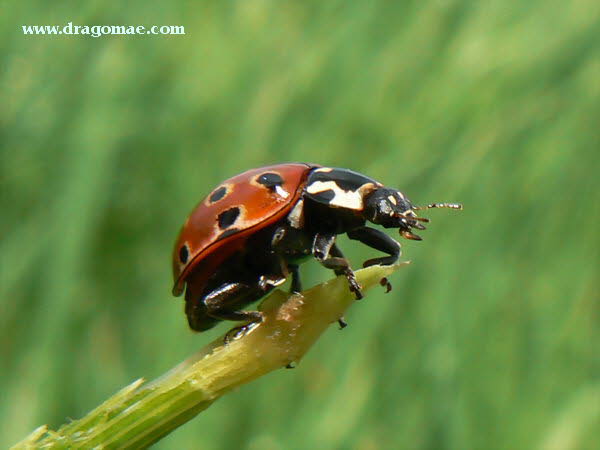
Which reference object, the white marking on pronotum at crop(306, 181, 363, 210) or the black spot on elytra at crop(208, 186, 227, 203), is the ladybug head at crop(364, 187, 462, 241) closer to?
the white marking on pronotum at crop(306, 181, 363, 210)

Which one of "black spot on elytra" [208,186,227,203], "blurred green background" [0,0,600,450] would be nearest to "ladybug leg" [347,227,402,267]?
"black spot on elytra" [208,186,227,203]

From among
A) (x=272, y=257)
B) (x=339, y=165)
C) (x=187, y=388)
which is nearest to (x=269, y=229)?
(x=272, y=257)

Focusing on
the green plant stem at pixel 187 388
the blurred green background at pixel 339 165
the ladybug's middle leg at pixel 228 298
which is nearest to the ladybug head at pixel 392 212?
the ladybug's middle leg at pixel 228 298

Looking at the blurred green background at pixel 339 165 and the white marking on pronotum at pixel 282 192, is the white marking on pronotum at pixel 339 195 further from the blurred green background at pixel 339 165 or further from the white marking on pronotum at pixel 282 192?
the blurred green background at pixel 339 165

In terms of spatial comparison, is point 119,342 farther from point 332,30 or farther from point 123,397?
point 123,397

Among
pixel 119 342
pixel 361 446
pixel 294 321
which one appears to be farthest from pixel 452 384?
pixel 294 321
